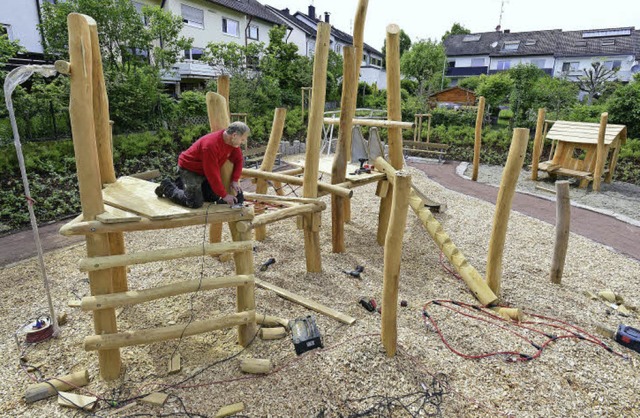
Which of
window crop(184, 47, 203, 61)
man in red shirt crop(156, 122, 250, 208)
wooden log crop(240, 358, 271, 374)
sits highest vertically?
window crop(184, 47, 203, 61)

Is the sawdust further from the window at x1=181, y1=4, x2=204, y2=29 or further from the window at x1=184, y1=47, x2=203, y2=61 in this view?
the window at x1=181, y1=4, x2=204, y2=29

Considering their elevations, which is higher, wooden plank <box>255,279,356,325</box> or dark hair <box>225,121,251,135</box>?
dark hair <box>225,121,251,135</box>

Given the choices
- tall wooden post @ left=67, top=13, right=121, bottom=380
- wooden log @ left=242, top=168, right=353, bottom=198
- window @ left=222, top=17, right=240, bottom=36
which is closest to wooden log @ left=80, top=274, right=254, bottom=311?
tall wooden post @ left=67, top=13, right=121, bottom=380

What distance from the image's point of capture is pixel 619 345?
5.05 meters

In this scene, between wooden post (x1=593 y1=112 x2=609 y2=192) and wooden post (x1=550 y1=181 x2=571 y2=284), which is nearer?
wooden post (x1=550 y1=181 x2=571 y2=284)

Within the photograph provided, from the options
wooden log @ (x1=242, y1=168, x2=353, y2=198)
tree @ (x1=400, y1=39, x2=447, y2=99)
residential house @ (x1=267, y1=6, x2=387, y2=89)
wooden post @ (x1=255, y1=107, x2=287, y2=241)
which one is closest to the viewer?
wooden log @ (x1=242, y1=168, x2=353, y2=198)

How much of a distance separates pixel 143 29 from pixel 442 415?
18.1m

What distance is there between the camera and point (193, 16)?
86.5 ft

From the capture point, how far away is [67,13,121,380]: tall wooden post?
3566 mm

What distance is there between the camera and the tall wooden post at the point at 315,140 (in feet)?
19.5

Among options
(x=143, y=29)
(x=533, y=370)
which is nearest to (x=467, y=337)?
(x=533, y=370)

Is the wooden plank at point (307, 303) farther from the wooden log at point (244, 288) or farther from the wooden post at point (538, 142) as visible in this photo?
the wooden post at point (538, 142)

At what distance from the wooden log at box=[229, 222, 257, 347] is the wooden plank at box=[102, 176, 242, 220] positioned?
0.35 meters

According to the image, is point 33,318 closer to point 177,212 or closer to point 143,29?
point 177,212
